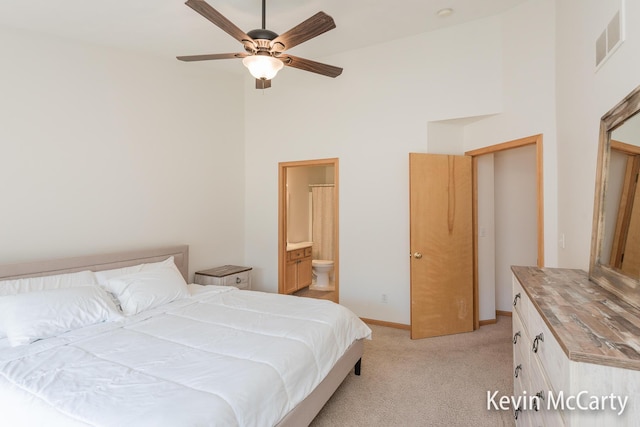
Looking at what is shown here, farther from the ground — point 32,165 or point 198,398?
point 32,165

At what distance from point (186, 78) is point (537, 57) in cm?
368

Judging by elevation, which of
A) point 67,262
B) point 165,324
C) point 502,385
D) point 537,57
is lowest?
point 502,385

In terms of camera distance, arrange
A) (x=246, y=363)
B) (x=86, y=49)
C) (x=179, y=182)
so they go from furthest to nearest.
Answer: (x=179, y=182) → (x=86, y=49) → (x=246, y=363)

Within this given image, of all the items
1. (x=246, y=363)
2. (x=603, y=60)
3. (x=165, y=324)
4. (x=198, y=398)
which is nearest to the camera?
(x=198, y=398)

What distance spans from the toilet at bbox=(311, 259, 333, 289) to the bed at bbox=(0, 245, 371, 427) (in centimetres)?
263

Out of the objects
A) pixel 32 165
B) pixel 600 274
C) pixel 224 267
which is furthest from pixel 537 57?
pixel 32 165

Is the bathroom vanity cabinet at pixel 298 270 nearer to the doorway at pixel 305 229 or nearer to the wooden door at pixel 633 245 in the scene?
the doorway at pixel 305 229

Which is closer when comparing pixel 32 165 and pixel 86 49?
pixel 32 165

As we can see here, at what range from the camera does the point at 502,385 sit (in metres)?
2.54

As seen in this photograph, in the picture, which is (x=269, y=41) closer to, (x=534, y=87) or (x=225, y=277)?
(x=534, y=87)

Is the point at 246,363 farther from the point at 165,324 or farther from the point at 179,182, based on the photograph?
the point at 179,182

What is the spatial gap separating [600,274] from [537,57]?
2136 millimetres

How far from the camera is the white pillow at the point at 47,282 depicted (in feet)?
7.40

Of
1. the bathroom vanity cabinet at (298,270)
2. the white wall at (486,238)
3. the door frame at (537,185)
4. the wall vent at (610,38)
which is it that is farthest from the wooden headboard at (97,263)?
the wall vent at (610,38)
